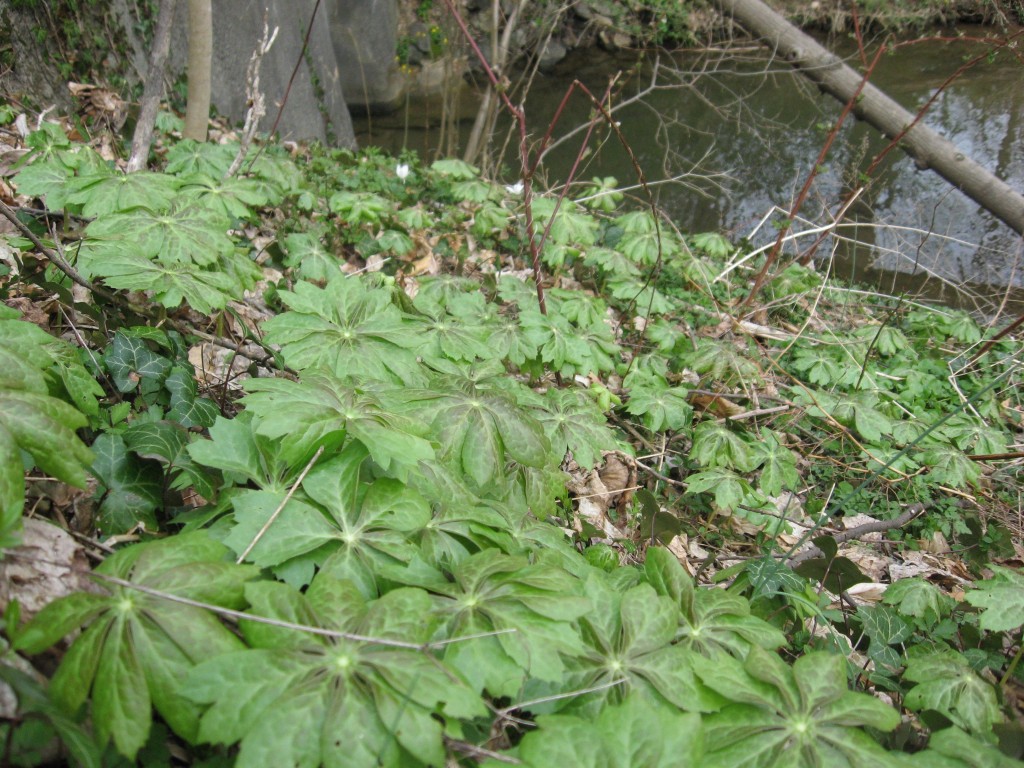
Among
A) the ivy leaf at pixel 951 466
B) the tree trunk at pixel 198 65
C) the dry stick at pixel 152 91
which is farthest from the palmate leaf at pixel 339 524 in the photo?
the tree trunk at pixel 198 65

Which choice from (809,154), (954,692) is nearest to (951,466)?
(954,692)

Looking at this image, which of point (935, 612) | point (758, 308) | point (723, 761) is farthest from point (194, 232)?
point (758, 308)

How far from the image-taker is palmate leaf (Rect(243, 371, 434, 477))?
1324 mm

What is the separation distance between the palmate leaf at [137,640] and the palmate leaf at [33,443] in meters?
0.18

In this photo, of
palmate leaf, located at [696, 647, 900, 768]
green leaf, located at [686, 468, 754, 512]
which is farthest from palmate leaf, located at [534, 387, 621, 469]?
palmate leaf, located at [696, 647, 900, 768]

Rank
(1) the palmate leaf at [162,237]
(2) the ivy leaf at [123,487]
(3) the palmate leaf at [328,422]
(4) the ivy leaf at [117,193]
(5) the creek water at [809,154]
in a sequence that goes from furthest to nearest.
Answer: (5) the creek water at [809,154], (4) the ivy leaf at [117,193], (1) the palmate leaf at [162,237], (2) the ivy leaf at [123,487], (3) the palmate leaf at [328,422]

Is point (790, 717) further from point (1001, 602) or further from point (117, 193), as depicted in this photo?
point (117, 193)

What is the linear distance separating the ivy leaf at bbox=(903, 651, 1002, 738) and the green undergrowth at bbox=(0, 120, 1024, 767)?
12 millimetres

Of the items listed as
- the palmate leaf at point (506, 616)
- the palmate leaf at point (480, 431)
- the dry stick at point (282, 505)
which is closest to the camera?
the palmate leaf at point (506, 616)

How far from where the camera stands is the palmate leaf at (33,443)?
3.31ft

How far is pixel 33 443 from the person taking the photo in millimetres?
1062

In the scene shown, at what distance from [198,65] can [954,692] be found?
4619 mm

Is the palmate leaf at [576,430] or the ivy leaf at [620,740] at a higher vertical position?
the ivy leaf at [620,740]

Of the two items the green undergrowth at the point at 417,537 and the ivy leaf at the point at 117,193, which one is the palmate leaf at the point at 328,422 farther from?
the ivy leaf at the point at 117,193
